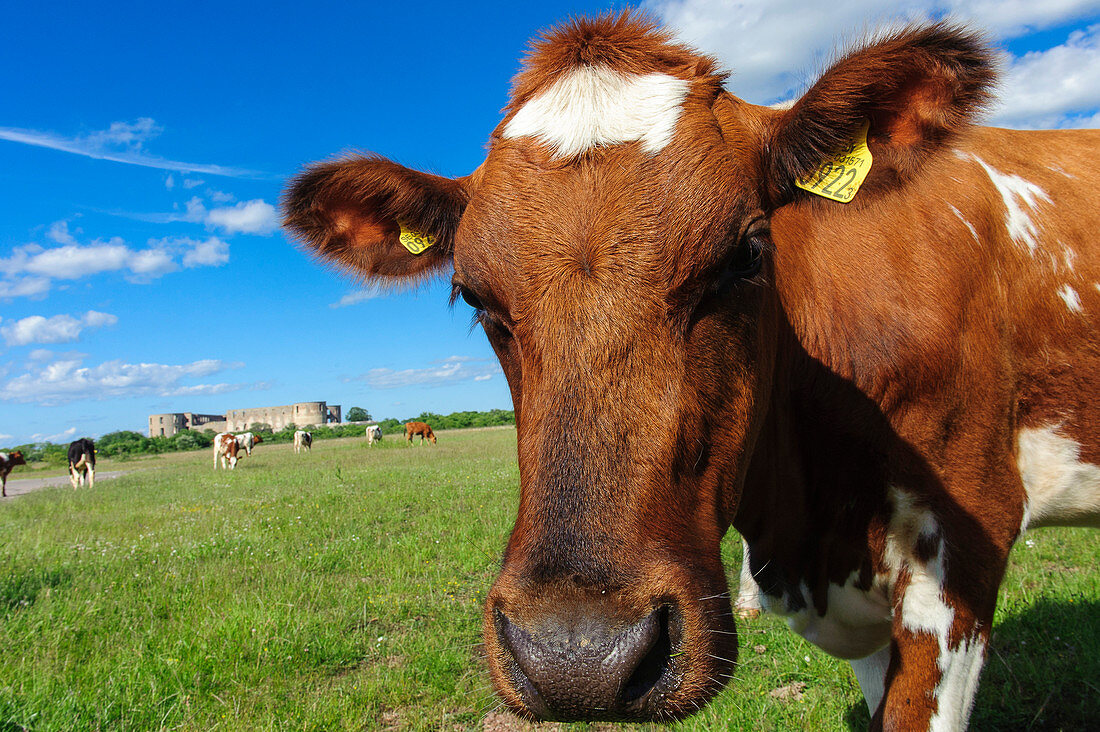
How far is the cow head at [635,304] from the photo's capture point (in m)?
1.48

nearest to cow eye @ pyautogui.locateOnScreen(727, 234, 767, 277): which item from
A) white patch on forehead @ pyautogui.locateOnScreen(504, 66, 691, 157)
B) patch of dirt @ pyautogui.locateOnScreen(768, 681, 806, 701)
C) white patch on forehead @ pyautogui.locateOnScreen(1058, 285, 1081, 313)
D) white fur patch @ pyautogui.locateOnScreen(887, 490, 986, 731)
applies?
white patch on forehead @ pyautogui.locateOnScreen(504, 66, 691, 157)

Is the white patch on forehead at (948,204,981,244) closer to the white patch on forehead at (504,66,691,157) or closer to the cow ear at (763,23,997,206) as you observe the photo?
the cow ear at (763,23,997,206)

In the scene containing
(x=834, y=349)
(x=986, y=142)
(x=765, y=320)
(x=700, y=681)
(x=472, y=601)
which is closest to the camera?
(x=700, y=681)

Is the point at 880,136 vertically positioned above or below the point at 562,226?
above

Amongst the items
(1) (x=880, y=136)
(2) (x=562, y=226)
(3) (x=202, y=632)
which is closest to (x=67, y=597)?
(3) (x=202, y=632)

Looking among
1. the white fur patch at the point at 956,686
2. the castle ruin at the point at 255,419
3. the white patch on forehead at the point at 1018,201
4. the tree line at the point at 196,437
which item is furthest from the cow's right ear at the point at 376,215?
the castle ruin at the point at 255,419

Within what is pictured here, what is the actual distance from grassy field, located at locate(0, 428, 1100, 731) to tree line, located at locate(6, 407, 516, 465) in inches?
1549

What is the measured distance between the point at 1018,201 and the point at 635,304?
2.43 meters

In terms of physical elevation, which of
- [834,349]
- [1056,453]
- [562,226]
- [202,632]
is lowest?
[202,632]

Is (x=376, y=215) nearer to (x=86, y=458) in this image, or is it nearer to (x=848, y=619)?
(x=848, y=619)

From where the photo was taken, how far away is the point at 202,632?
4891mm

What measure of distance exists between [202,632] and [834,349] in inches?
191

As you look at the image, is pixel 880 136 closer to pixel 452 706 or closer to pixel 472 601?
pixel 452 706

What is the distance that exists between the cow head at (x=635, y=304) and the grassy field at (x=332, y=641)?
885mm
